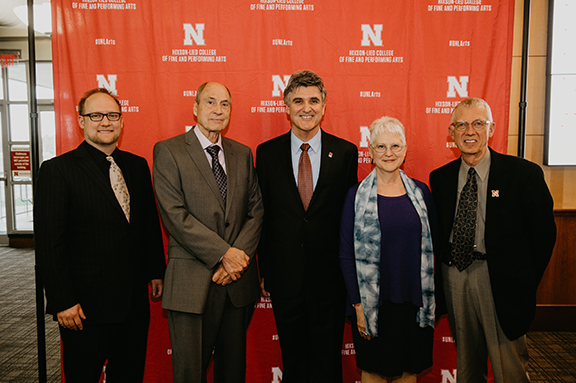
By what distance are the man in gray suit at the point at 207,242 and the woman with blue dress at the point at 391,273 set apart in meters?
0.67

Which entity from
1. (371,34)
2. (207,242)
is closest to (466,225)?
(207,242)

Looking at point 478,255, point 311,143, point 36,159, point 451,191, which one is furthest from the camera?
point 36,159

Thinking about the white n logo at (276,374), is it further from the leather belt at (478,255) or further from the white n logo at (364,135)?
the white n logo at (364,135)

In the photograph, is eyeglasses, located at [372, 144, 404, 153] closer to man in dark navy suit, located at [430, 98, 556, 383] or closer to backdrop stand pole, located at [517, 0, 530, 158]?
man in dark navy suit, located at [430, 98, 556, 383]

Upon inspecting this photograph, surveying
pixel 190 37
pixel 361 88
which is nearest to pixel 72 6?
pixel 190 37

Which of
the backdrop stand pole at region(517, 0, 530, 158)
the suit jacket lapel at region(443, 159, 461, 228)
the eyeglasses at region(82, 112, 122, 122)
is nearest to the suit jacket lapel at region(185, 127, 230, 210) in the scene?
the eyeglasses at region(82, 112, 122, 122)

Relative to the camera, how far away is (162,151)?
2.01 metres

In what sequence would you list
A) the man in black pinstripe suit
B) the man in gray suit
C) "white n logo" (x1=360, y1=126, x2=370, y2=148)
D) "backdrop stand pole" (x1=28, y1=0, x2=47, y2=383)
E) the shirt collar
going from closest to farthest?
the man in black pinstripe suit → the man in gray suit → the shirt collar → "backdrop stand pole" (x1=28, y1=0, x2=47, y2=383) → "white n logo" (x1=360, y1=126, x2=370, y2=148)

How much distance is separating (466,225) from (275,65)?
188 centimetres

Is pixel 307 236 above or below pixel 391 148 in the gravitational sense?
below

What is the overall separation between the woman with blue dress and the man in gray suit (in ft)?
2.18

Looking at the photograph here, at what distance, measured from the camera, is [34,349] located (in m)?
3.36

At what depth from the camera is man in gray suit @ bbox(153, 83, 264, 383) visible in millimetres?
1953

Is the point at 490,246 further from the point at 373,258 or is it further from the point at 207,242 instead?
the point at 207,242
